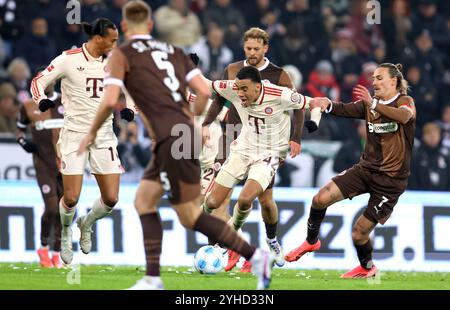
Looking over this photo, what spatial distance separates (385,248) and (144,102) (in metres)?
7.13

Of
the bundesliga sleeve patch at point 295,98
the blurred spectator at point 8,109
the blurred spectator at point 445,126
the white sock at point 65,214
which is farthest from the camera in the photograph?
the blurred spectator at point 445,126

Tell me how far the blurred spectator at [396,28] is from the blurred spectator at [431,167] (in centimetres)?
348

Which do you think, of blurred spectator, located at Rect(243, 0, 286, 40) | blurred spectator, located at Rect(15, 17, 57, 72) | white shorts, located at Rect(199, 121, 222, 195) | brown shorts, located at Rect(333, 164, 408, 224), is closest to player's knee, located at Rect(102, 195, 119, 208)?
white shorts, located at Rect(199, 121, 222, 195)

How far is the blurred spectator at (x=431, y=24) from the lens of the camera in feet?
69.4

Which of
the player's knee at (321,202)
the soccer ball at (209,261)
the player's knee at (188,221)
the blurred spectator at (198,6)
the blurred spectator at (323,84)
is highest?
the blurred spectator at (198,6)

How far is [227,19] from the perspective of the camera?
798 inches

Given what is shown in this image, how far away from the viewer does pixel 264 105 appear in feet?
40.9

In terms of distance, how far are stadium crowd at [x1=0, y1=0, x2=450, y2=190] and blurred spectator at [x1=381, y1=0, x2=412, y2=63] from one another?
0.8 inches

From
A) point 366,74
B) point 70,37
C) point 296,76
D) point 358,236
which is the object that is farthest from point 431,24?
point 358,236

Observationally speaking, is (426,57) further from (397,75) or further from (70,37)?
(397,75)

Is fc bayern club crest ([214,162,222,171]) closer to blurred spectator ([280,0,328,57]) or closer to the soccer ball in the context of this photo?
the soccer ball

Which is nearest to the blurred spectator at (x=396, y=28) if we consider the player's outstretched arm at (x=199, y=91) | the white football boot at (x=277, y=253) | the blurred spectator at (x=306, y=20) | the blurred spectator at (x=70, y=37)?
the blurred spectator at (x=306, y=20)

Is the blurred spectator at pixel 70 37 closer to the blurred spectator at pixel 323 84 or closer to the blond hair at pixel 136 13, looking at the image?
the blurred spectator at pixel 323 84

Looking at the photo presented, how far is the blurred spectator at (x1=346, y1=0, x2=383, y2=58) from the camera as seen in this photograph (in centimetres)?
2130
